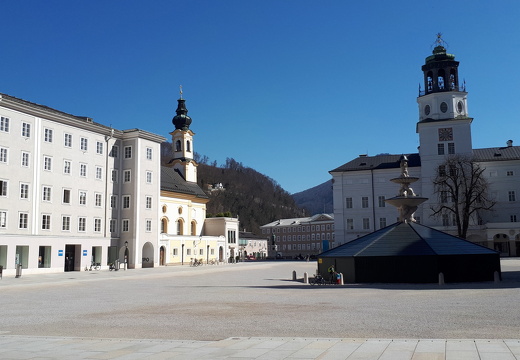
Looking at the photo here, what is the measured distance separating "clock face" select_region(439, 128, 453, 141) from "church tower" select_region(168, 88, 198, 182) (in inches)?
1566

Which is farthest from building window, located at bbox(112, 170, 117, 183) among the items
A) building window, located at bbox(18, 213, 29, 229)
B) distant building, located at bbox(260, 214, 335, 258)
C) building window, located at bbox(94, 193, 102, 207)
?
distant building, located at bbox(260, 214, 335, 258)

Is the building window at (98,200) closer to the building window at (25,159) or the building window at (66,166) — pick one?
the building window at (66,166)

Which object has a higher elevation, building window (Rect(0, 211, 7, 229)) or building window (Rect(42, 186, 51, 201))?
building window (Rect(42, 186, 51, 201))

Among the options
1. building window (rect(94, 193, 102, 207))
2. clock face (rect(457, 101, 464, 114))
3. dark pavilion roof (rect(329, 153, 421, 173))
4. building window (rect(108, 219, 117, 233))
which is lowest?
building window (rect(108, 219, 117, 233))

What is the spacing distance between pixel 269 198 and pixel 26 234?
15410 cm

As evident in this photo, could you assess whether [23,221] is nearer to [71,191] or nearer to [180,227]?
[71,191]

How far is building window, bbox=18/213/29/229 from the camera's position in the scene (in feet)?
153

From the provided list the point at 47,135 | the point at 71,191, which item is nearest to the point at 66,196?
the point at 71,191

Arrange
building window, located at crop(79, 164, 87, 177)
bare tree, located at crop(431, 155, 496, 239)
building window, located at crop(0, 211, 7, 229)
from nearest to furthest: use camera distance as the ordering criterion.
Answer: building window, located at crop(0, 211, 7, 229)
building window, located at crop(79, 164, 87, 177)
bare tree, located at crop(431, 155, 496, 239)

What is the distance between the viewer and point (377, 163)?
8350cm

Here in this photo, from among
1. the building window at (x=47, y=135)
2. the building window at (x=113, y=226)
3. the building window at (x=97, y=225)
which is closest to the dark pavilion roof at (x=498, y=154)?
the building window at (x=113, y=226)

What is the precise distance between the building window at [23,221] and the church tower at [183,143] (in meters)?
41.5

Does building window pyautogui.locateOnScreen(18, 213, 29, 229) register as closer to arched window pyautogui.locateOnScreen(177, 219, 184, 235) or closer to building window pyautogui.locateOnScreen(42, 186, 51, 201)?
building window pyautogui.locateOnScreen(42, 186, 51, 201)

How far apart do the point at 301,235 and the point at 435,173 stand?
72572mm
